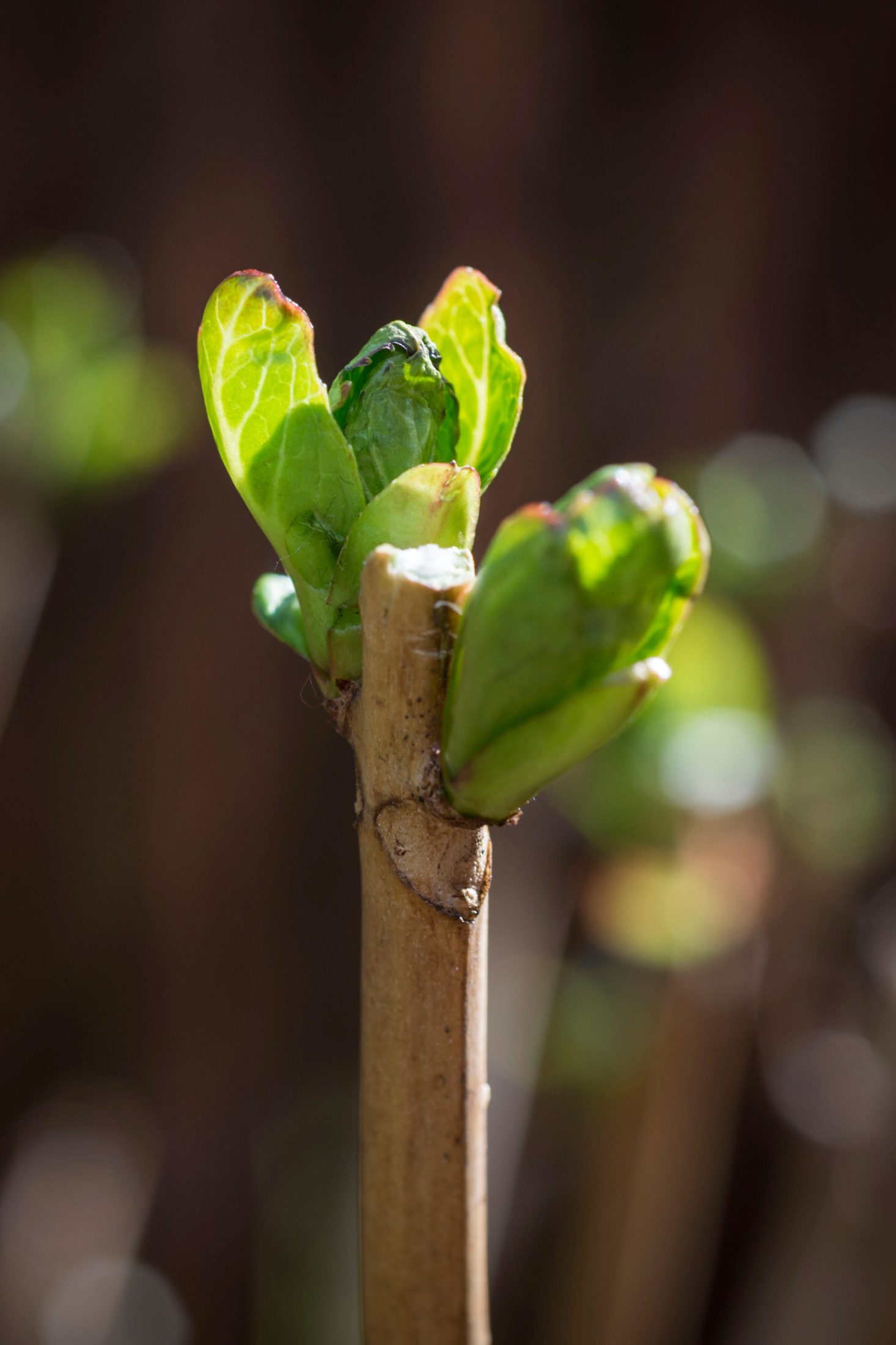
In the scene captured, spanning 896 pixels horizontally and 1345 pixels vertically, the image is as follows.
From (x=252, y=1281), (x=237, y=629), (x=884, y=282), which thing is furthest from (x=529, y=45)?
(x=252, y=1281)

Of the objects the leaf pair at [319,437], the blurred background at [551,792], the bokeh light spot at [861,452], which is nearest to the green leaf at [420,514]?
the leaf pair at [319,437]

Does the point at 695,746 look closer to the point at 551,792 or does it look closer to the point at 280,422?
the point at 551,792

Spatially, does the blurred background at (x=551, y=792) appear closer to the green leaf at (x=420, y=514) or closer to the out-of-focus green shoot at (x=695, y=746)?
the out-of-focus green shoot at (x=695, y=746)

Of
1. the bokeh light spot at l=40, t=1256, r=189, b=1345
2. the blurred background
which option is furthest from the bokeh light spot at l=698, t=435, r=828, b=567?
the bokeh light spot at l=40, t=1256, r=189, b=1345

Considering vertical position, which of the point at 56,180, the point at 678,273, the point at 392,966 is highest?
the point at 678,273

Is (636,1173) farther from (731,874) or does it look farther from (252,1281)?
(252,1281)

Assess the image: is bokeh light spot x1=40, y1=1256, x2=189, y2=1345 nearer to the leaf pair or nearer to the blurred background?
the blurred background
